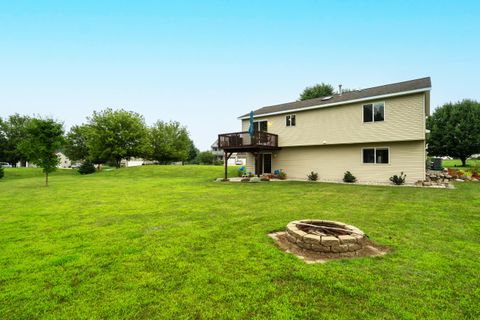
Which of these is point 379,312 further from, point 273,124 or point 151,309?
point 273,124

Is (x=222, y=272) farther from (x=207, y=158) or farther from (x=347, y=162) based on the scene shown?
(x=207, y=158)

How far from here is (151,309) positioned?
7.60 feet

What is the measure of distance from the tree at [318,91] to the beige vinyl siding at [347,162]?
834 inches

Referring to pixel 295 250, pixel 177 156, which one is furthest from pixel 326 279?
pixel 177 156

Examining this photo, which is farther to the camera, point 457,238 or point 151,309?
point 457,238

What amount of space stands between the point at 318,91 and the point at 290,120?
70.4 ft

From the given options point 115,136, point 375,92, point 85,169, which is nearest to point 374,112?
point 375,92

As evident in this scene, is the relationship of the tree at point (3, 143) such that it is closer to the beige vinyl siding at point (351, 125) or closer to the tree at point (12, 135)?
the tree at point (12, 135)

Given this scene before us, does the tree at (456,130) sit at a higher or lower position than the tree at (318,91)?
lower

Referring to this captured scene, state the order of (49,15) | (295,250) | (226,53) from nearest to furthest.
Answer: (295,250), (49,15), (226,53)

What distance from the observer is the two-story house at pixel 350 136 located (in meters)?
13.0

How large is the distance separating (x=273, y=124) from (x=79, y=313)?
685 inches

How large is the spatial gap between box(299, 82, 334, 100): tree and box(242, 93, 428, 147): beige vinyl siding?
814 inches

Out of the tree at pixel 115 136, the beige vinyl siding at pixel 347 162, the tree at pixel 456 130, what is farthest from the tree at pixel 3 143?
the tree at pixel 456 130
